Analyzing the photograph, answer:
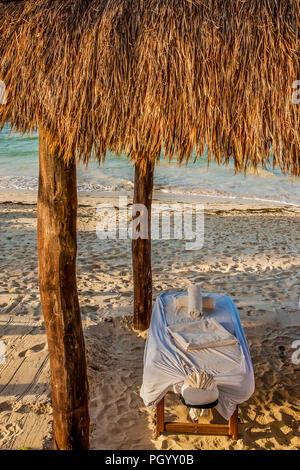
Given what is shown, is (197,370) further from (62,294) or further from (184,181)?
(184,181)

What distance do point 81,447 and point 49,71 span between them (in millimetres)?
2072

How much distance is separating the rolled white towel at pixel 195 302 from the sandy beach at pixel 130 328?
0.71 meters

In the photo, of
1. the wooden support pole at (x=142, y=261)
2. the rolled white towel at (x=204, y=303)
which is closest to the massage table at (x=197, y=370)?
the rolled white towel at (x=204, y=303)

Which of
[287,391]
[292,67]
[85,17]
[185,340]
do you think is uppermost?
[85,17]

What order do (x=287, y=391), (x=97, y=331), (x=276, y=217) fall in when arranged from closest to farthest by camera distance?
(x=287, y=391)
(x=97, y=331)
(x=276, y=217)

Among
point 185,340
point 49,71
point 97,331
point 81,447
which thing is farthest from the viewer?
point 97,331

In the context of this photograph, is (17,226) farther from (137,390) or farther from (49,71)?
(49,71)

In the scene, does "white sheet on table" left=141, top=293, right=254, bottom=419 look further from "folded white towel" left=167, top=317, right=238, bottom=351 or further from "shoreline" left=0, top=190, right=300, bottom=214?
"shoreline" left=0, top=190, right=300, bottom=214

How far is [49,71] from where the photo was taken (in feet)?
6.93

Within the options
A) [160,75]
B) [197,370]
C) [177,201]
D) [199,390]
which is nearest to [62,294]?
[199,390]

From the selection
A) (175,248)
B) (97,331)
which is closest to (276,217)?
(175,248)

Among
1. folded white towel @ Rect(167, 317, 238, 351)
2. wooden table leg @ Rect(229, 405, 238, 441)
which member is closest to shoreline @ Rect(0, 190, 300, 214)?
folded white towel @ Rect(167, 317, 238, 351)

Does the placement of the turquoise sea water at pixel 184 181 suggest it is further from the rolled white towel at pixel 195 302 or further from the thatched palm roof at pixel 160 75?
the thatched palm roof at pixel 160 75

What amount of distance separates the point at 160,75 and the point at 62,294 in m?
1.22
